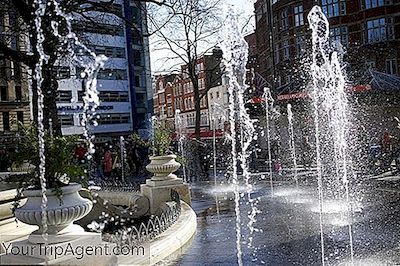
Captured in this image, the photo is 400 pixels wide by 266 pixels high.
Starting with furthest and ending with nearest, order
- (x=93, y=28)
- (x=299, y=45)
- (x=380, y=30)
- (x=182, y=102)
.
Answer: (x=182, y=102) < (x=299, y=45) < (x=380, y=30) < (x=93, y=28)

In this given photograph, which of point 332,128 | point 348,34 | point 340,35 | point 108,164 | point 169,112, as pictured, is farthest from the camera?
point 169,112

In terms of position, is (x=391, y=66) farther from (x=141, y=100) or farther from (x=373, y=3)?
(x=141, y=100)

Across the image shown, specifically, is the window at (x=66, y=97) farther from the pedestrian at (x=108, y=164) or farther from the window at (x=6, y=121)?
the pedestrian at (x=108, y=164)

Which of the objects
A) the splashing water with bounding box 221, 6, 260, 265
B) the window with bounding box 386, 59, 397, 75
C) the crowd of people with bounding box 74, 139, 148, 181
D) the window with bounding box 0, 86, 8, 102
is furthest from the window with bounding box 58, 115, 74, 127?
the window with bounding box 386, 59, 397, 75

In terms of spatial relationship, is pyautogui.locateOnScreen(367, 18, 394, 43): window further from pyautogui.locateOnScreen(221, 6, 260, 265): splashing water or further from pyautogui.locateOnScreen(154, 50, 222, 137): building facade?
pyautogui.locateOnScreen(154, 50, 222, 137): building facade

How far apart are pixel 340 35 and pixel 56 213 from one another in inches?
1852

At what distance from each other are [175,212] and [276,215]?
2.73 meters

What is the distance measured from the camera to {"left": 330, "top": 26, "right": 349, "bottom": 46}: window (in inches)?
1901

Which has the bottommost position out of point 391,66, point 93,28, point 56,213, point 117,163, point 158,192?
point 158,192

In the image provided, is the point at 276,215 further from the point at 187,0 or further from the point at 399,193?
the point at 187,0

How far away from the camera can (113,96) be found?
201 feet

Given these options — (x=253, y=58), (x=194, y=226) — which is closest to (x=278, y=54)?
(x=253, y=58)

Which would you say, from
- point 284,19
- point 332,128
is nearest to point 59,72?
point 332,128

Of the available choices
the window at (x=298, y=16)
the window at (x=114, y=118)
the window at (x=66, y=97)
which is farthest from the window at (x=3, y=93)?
the window at (x=298, y=16)
